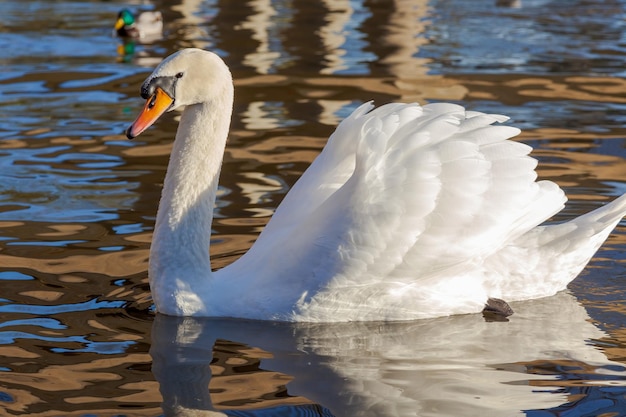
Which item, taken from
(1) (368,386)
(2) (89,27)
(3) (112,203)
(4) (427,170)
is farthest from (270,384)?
(2) (89,27)

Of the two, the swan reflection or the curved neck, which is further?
the curved neck

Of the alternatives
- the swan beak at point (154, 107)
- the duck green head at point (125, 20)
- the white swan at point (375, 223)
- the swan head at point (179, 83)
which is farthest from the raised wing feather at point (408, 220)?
the duck green head at point (125, 20)

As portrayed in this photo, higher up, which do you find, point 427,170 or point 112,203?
point 427,170

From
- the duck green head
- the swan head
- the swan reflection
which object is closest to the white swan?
the swan head

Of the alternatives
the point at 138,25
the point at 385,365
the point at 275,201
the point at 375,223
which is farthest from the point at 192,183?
the point at 138,25

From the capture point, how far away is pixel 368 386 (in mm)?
5184

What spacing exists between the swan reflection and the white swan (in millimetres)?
139

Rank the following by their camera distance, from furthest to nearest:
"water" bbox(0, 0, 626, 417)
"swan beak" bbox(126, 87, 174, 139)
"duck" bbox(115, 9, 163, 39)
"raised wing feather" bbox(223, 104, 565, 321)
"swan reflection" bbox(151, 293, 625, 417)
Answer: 1. "duck" bbox(115, 9, 163, 39)
2. "swan beak" bbox(126, 87, 174, 139)
3. "raised wing feather" bbox(223, 104, 565, 321)
4. "water" bbox(0, 0, 626, 417)
5. "swan reflection" bbox(151, 293, 625, 417)

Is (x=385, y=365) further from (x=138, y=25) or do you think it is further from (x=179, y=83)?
(x=138, y=25)

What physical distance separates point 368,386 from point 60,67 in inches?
383

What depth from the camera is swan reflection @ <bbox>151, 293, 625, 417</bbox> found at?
4.97m

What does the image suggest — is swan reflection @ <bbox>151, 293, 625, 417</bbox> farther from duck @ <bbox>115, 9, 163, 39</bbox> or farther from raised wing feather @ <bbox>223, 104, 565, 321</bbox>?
duck @ <bbox>115, 9, 163, 39</bbox>

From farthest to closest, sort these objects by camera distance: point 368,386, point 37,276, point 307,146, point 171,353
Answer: point 307,146
point 37,276
point 171,353
point 368,386

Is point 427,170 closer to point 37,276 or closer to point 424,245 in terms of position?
point 424,245
